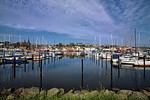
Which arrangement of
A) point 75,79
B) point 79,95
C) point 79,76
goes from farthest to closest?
point 79,76 → point 75,79 → point 79,95

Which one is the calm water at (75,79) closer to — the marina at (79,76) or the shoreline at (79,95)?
the marina at (79,76)

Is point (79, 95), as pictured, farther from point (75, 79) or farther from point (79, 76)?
point (79, 76)

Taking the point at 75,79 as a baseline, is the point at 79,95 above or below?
above

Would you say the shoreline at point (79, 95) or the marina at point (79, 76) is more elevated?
the shoreline at point (79, 95)

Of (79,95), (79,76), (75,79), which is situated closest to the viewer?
(79,95)

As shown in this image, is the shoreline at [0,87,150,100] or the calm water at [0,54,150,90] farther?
the calm water at [0,54,150,90]

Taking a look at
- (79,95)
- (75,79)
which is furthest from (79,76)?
(79,95)

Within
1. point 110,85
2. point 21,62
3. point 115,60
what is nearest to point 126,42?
point 115,60

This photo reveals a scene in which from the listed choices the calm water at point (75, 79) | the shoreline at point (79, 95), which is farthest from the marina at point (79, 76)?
the shoreline at point (79, 95)

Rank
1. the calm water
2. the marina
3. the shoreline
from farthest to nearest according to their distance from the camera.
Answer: the marina → the calm water → the shoreline

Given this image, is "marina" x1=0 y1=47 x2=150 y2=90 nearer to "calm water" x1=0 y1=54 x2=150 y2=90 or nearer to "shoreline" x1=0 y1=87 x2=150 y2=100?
"calm water" x1=0 y1=54 x2=150 y2=90

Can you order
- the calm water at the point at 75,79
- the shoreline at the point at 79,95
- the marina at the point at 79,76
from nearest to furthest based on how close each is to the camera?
the shoreline at the point at 79,95 → the calm water at the point at 75,79 → the marina at the point at 79,76

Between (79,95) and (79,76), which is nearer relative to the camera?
(79,95)

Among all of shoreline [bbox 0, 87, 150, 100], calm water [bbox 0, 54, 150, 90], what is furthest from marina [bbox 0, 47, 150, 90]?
shoreline [bbox 0, 87, 150, 100]
